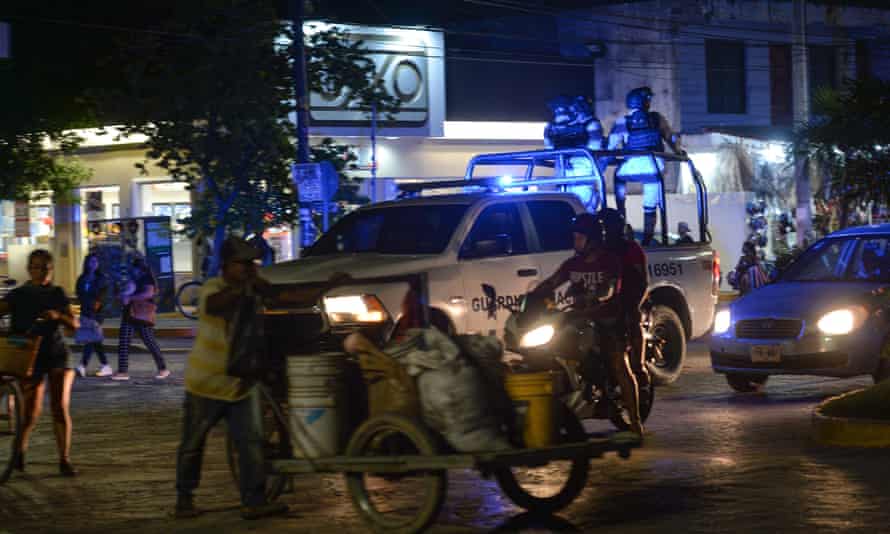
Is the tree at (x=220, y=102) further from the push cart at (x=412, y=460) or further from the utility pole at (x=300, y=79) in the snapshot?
the push cart at (x=412, y=460)

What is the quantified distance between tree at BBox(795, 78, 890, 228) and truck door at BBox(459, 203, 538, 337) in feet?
11.8

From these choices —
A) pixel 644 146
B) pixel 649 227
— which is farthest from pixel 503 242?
pixel 644 146

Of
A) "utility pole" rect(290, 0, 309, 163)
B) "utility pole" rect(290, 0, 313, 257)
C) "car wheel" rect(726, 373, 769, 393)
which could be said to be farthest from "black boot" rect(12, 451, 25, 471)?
"utility pole" rect(290, 0, 309, 163)

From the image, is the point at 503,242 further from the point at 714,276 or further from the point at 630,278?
the point at 714,276

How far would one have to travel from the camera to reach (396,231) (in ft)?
46.2

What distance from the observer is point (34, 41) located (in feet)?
115

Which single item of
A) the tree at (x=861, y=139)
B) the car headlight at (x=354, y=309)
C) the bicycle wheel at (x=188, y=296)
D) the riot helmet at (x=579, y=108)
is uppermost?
the riot helmet at (x=579, y=108)

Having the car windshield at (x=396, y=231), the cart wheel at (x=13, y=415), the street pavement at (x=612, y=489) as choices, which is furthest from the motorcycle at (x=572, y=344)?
the cart wheel at (x=13, y=415)

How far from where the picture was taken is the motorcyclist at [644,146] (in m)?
17.2

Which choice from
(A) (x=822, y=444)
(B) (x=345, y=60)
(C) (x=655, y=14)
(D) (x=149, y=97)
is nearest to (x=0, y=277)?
(D) (x=149, y=97)

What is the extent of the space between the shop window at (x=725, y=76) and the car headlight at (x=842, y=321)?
25819 mm

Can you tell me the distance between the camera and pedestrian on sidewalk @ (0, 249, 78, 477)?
10.9 meters

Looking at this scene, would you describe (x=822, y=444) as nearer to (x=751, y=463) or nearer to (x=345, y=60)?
(x=751, y=463)

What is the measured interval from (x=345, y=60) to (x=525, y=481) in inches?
691
